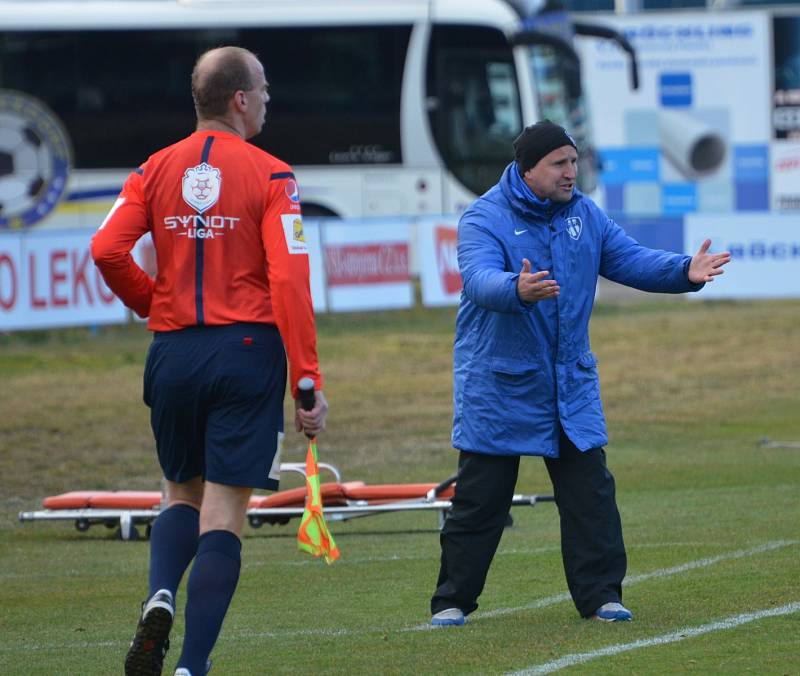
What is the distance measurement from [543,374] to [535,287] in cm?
69

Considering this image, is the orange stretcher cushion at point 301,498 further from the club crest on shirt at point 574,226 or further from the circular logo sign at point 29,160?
the circular logo sign at point 29,160

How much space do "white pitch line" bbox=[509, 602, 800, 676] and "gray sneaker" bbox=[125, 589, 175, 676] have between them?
44.7 inches

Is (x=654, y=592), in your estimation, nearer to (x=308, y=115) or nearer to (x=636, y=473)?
(x=636, y=473)

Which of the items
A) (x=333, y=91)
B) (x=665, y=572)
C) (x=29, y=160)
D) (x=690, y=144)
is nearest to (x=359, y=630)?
(x=665, y=572)

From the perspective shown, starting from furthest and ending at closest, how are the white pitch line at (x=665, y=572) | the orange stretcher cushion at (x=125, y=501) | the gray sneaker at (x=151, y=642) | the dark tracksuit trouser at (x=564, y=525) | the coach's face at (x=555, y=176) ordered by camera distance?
the orange stretcher cushion at (x=125, y=501), the white pitch line at (x=665, y=572), the dark tracksuit trouser at (x=564, y=525), the coach's face at (x=555, y=176), the gray sneaker at (x=151, y=642)

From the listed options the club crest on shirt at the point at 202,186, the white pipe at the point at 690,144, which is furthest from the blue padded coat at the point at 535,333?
the white pipe at the point at 690,144

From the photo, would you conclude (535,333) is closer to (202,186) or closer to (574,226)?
(574,226)

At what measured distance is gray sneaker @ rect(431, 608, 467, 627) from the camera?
6.84m

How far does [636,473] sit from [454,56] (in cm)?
1802

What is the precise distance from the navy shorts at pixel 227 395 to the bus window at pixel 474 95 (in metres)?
23.5

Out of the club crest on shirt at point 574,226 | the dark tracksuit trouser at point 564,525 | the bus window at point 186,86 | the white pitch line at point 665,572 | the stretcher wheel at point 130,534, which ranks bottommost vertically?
the stretcher wheel at point 130,534

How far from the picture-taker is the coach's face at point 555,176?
6668 millimetres

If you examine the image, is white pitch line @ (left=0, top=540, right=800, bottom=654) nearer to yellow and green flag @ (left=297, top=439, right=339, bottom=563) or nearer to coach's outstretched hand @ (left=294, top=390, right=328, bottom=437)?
yellow and green flag @ (left=297, top=439, right=339, bottom=563)

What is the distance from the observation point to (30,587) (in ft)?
→ 27.8
